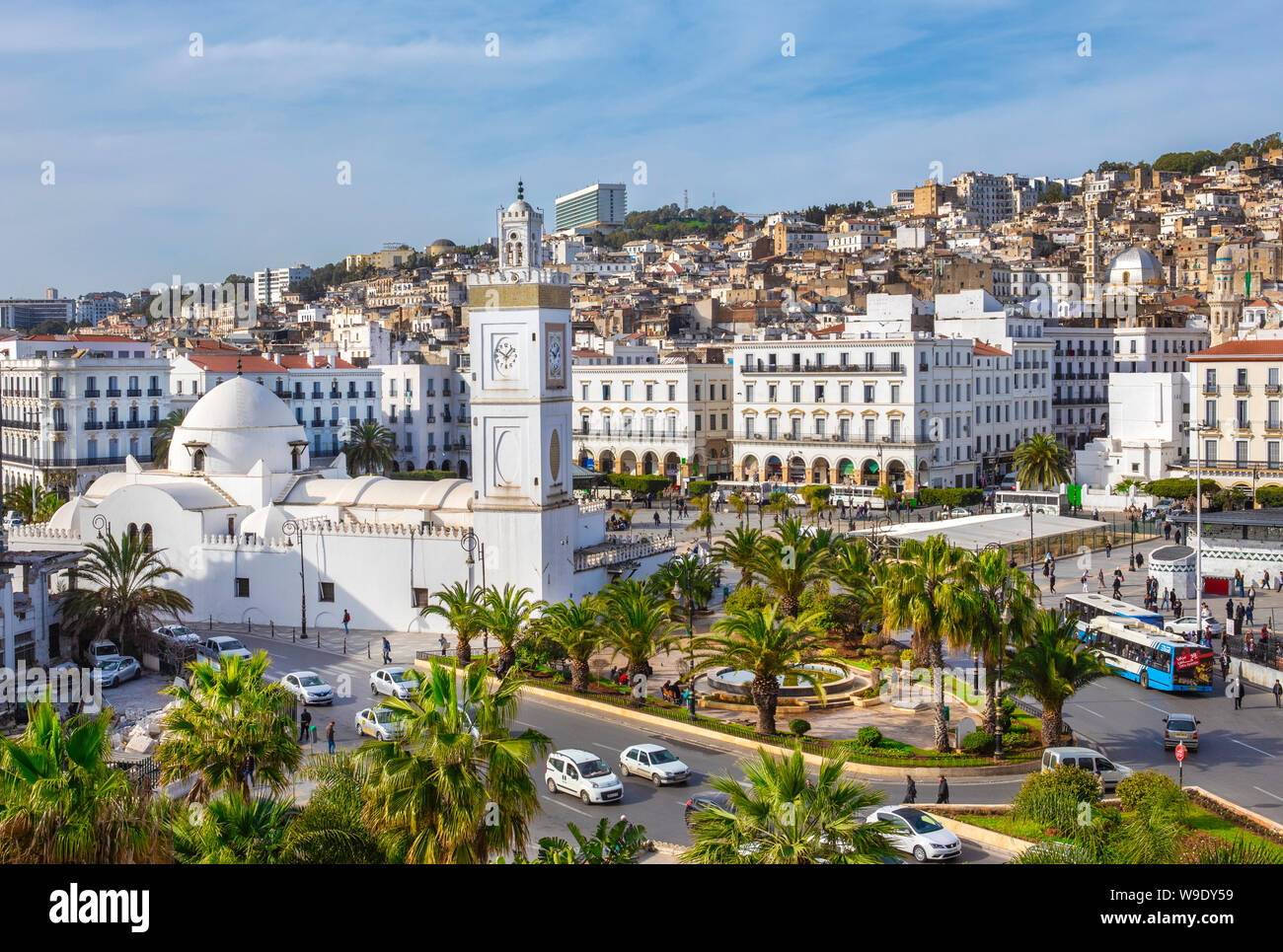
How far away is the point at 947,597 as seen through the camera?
91.7 ft

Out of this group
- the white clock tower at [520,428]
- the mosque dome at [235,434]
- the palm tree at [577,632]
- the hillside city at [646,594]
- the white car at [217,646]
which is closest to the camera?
the hillside city at [646,594]

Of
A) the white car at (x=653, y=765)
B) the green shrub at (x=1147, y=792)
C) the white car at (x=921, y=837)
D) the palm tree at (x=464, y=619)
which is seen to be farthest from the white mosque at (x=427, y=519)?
the green shrub at (x=1147, y=792)

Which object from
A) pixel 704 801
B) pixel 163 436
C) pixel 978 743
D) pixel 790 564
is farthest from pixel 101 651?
pixel 163 436

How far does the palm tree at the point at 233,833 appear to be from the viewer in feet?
42.8

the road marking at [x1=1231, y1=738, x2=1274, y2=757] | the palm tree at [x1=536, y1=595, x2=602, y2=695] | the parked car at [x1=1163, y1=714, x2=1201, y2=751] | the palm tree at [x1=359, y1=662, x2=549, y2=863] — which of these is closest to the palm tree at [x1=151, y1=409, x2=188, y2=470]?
the palm tree at [x1=536, y1=595, x2=602, y2=695]

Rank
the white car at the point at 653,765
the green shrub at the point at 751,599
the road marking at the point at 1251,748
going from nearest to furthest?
1. the white car at the point at 653,765
2. the road marking at the point at 1251,748
3. the green shrub at the point at 751,599

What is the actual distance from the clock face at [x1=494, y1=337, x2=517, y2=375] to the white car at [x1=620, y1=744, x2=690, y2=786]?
1753 cm

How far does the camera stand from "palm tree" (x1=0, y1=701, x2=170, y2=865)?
1141cm

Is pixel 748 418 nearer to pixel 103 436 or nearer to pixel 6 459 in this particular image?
pixel 103 436

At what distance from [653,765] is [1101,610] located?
18.0 meters

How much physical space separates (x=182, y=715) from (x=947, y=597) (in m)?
16.3

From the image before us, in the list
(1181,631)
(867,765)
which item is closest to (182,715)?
(867,765)

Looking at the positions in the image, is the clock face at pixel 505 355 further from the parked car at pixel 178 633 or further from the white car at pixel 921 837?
the white car at pixel 921 837

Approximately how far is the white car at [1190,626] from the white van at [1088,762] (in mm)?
12224
